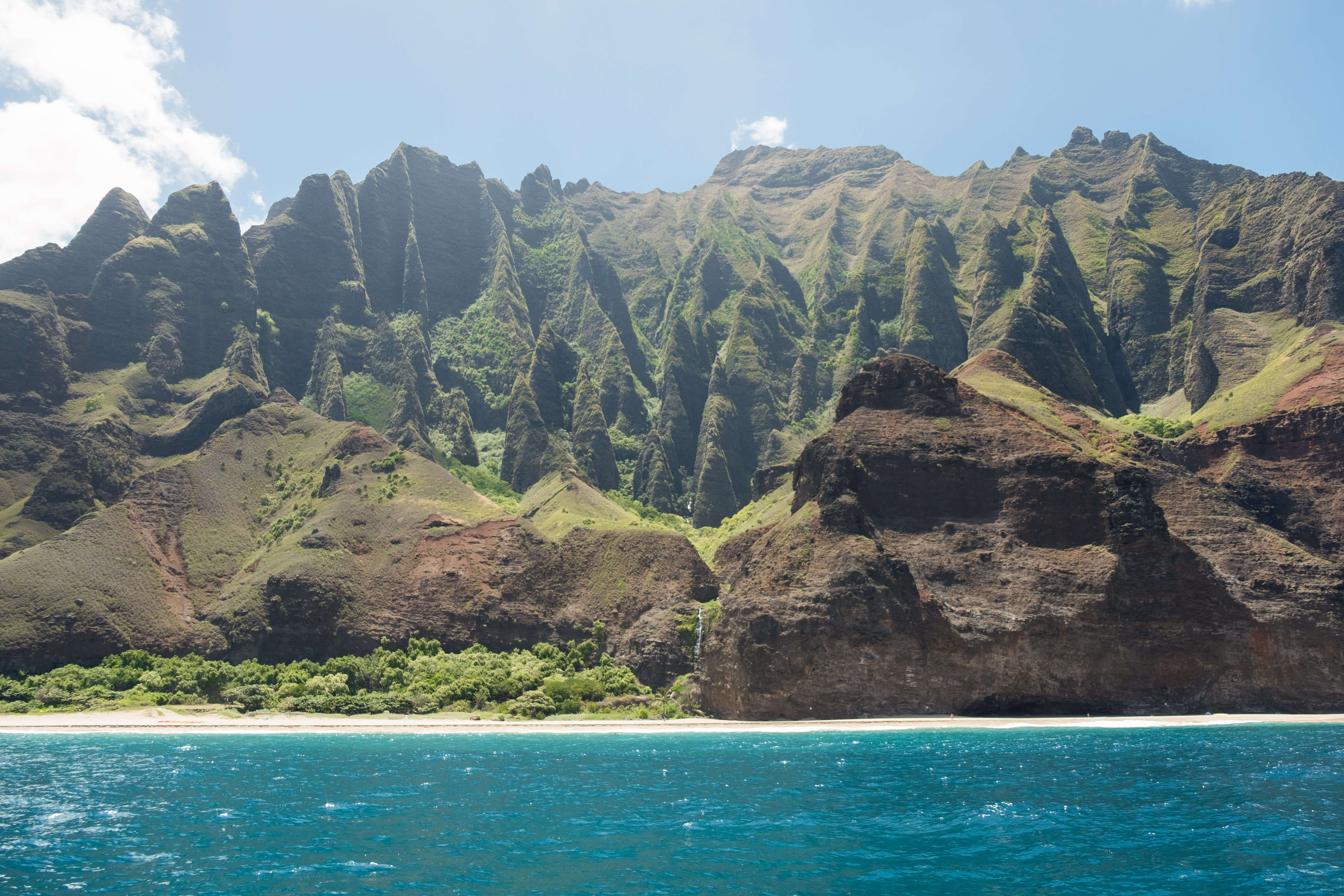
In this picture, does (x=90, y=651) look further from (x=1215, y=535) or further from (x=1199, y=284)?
(x=1199, y=284)

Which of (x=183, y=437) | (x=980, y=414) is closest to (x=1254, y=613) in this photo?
(x=980, y=414)

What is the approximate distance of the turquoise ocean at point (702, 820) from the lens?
2616 centimetres

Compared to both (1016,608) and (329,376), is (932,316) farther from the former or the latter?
(329,376)

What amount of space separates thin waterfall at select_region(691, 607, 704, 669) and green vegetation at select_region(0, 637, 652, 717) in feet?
20.4

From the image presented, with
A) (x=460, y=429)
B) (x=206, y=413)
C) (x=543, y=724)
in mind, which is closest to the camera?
(x=543, y=724)

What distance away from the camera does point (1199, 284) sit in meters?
150

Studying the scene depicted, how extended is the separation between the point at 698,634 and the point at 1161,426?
77.6 meters

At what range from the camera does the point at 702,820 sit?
1357 inches

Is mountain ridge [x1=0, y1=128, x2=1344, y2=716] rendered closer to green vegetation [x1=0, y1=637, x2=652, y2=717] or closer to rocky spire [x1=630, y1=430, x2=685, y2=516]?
rocky spire [x1=630, y1=430, x2=685, y2=516]

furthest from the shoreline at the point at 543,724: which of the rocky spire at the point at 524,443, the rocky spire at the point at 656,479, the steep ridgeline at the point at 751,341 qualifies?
the rocky spire at the point at 656,479

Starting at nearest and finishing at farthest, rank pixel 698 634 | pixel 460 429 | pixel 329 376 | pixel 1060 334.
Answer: pixel 698 634 → pixel 1060 334 → pixel 329 376 → pixel 460 429

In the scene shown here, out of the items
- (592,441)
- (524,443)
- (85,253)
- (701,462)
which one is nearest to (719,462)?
(701,462)

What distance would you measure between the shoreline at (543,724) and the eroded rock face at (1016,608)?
2.26 m

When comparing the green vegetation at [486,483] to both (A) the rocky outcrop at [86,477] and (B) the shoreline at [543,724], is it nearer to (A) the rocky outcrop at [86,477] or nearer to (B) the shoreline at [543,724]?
(A) the rocky outcrop at [86,477]
